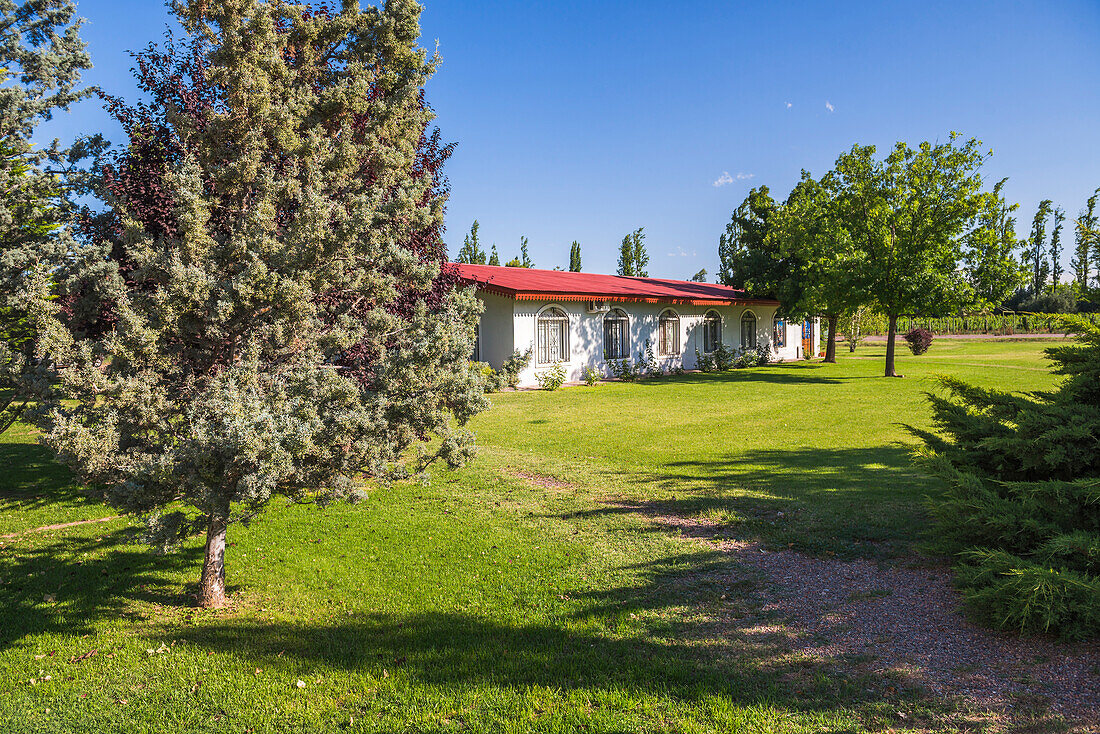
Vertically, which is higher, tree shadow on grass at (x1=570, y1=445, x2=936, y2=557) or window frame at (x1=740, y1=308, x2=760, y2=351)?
window frame at (x1=740, y1=308, x2=760, y2=351)

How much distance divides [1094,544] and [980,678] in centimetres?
119

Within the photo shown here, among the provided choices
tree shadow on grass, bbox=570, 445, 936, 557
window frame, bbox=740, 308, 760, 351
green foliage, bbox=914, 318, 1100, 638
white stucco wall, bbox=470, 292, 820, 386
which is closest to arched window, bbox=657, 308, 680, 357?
white stucco wall, bbox=470, 292, 820, 386

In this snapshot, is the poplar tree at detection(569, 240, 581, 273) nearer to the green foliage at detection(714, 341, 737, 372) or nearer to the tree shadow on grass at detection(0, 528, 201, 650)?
the green foliage at detection(714, 341, 737, 372)

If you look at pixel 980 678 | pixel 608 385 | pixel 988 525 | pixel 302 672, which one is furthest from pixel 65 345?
pixel 608 385

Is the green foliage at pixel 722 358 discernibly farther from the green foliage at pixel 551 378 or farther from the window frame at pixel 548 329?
the green foliage at pixel 551 378

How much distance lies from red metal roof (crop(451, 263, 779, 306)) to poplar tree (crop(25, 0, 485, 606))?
39.1ft

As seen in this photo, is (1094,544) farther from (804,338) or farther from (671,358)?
(804,338)

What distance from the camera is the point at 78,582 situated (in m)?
5.58

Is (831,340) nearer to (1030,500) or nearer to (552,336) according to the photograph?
(552,336)

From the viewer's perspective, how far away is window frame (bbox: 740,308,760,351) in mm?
30141

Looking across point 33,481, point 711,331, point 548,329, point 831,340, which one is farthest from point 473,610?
point 831,340

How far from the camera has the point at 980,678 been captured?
3.50 meters

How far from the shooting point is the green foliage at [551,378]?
65.5ft

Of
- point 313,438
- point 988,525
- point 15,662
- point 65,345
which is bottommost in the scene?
point 15,662
